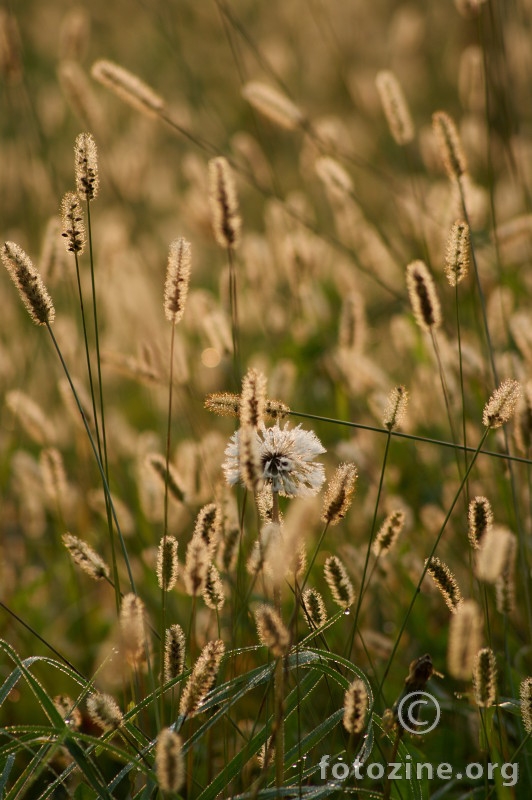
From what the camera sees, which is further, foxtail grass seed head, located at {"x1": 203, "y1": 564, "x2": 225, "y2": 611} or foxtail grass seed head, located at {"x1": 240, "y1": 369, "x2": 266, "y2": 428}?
foxtail grass seed head, located at {"x1": 203, "y1": 564, "x2": 225, "y2": 611}

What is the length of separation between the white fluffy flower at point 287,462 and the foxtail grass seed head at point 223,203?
0.39 meters

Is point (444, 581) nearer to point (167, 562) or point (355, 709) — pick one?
point (355, 709)

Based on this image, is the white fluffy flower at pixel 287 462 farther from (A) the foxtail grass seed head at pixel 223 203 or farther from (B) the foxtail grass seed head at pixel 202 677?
(A) the foxtail grass seed head at pixel 223 203

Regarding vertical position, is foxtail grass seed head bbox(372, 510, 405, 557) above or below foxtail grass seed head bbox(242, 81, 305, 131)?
below

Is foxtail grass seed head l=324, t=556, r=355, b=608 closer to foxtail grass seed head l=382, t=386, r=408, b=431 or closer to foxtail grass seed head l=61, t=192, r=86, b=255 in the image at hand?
foxtail grass seed head l=382, t=386, r=408, b=431

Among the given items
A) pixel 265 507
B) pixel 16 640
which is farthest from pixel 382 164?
pixel 265 507

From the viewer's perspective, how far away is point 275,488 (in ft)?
4.25

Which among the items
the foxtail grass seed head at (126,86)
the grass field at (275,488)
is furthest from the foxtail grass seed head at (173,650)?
the foxtail grass seed head at (126,86)

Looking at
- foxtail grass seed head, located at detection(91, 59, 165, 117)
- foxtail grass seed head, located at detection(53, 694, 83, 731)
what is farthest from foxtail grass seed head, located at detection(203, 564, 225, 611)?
foxtail grass seed head, located at detection(91, 59, 165, 117)

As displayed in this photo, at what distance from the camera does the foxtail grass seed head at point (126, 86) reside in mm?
1856

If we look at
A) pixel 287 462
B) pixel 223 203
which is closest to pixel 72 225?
pixel 223 203

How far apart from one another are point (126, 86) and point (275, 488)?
107cm

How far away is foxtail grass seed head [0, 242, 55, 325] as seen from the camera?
1223 mm

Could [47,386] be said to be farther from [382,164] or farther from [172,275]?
[172,275]
